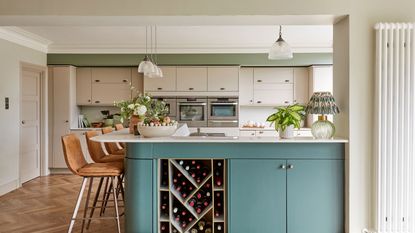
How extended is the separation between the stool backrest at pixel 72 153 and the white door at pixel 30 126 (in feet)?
10.0

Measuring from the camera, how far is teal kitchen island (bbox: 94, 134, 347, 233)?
294cm

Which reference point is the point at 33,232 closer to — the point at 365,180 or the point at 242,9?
the point at 242,9

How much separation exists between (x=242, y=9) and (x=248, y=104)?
3.97 metres

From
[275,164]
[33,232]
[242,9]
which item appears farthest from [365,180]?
[33,232]

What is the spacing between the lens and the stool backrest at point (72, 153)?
300 centimetres

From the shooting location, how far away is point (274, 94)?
22.3ft

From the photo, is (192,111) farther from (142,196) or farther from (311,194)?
(311,194)

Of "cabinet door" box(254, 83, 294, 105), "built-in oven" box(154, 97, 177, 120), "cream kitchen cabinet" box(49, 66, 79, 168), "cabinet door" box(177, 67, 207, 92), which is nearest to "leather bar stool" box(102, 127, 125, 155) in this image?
"built-in oven" box(154, 97, 177, 120)

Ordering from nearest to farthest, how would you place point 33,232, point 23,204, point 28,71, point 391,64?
point 391,64
point 33,232
point 23,204
point 28,71

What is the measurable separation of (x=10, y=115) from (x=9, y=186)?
1.09 m

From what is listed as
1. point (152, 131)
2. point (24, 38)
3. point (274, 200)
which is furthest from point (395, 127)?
A: point (24, 38)

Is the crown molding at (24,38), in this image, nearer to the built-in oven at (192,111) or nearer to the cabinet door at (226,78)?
the built-in oven at (192,111)

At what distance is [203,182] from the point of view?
3.00m

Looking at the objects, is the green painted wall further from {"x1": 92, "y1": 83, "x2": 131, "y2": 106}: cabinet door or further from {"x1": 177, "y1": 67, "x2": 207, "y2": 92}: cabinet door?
{"x1": 92, "y1": 83, "x2": 131, "y2": 106}: cabinet door
